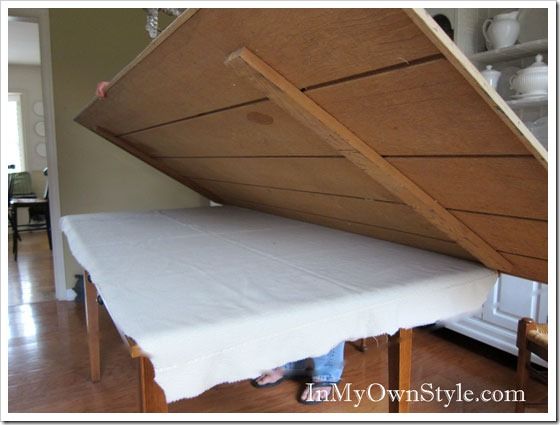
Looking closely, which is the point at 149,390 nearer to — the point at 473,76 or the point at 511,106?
the point at 473,76

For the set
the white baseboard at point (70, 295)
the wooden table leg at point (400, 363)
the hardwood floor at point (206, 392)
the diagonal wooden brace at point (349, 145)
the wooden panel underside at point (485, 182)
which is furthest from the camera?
the white baseboard at point (70, 295)

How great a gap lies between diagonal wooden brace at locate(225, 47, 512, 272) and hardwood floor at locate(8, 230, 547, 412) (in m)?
0.87

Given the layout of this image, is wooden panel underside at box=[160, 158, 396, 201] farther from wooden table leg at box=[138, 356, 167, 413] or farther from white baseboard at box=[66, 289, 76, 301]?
white baseboard at box=[66, 289, 76, 301]

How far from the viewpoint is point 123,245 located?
1281mm

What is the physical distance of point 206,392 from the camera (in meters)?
1.64

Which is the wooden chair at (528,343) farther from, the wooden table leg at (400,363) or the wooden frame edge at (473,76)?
the wooden frame edge at (473,76)

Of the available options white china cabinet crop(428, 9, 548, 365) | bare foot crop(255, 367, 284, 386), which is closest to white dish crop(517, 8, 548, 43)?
white china cabinet crop(428, 9, 548, 365)

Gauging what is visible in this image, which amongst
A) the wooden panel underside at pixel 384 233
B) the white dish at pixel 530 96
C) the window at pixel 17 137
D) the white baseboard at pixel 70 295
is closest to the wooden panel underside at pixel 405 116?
the wooden panel underside at pixel 384 233

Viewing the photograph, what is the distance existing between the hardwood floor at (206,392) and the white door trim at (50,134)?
1.25ft

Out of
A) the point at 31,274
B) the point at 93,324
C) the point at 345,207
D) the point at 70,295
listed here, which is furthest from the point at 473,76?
the point at 31,274

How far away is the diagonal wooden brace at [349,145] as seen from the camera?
75 cm

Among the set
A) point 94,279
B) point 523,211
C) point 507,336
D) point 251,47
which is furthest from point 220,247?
point 507,336

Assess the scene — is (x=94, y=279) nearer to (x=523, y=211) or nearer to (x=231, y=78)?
(x=231, y=78)

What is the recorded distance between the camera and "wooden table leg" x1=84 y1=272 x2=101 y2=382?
1569 millimetres
